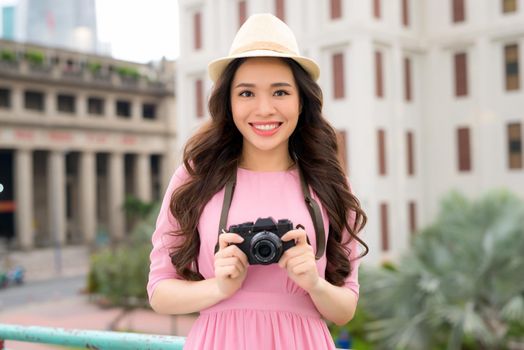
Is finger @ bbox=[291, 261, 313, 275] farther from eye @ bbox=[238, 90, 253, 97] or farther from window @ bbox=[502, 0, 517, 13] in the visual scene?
window @ bbox=[502, 0, 517, 13]

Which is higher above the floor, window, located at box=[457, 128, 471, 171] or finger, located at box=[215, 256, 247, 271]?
window, located at box=[457, 128, 471, 171]

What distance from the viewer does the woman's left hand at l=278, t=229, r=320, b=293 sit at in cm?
214

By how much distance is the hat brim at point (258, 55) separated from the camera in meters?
2.38

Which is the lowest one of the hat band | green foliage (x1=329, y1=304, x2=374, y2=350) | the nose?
green foliage (x1=329, y1=304, x2=374, y2=350)

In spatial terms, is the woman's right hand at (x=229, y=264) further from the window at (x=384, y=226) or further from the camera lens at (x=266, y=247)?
the window at (x=384, y=226)

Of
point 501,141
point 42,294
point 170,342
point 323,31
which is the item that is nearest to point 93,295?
point 42,294

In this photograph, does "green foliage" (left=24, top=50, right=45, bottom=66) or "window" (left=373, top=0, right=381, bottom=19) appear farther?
"green foliage" (left=24, top=50, right=45, bottom=66)

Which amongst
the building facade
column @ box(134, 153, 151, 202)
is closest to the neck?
the building facade

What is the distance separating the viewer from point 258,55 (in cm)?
238

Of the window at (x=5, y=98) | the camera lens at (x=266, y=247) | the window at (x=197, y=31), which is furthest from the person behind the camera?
the window at (x=5, y=98)

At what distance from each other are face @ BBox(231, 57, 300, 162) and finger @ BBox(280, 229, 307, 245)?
1.52 feet

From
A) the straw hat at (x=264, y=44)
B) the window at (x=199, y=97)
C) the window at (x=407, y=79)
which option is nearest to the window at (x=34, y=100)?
the window at (x=199, y=97)

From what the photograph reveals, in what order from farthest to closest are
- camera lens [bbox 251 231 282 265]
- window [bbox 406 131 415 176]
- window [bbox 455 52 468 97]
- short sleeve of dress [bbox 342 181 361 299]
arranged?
window [bbox 406 131 415 176] < window [bbox 455 52 468 97] < short sleeve of dress [bbox 342 181 361 299] < camera lens [bbox 251 231 282 265]

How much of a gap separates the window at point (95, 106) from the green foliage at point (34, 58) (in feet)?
17.6
